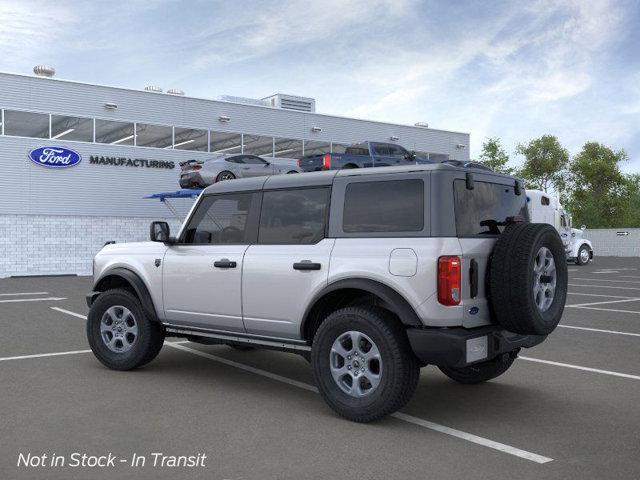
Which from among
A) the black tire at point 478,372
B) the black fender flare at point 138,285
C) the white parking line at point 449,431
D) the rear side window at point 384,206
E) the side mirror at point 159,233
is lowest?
the white parking line at point 449,431

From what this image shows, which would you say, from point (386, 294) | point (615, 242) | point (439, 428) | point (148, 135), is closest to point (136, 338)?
point (386, 294)

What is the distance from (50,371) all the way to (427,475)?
4.62 m

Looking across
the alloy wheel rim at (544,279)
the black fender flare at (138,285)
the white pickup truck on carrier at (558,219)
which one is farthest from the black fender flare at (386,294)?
the white pickup truck on carrier at (558,219)

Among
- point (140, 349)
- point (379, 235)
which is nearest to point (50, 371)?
point (140, 349)

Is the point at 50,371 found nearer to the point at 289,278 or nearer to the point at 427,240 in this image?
the point at 289,278

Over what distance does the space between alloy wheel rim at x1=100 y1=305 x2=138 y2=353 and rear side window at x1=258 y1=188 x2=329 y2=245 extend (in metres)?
2.00

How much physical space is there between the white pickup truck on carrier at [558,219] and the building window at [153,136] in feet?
51.5

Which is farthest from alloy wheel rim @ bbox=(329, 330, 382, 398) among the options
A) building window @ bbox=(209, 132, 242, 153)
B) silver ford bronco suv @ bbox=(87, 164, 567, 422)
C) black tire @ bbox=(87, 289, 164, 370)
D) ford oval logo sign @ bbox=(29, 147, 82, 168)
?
building window @ bbox=(209, 132, 242, 153)

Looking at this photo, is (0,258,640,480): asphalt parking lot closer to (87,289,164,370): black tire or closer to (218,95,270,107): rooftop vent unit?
(87,289,164,370): black tire

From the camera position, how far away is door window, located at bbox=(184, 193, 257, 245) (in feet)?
20.6

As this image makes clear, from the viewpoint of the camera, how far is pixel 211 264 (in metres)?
6.33

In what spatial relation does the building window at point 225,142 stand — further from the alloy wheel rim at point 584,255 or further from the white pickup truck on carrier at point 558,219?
the alloy wheel rim at point 584,255

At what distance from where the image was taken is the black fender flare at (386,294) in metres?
5.00

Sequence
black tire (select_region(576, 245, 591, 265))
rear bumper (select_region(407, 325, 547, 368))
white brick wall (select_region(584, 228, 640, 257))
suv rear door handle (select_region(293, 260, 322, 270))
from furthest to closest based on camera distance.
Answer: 1. white brick wall (select_region(584, 228, 640, 257))
2. black tire (select_region(576, 245, 591, 265))
3. suv rear door handle (select_region(293, 260, 322, 270))
4. rear bumper (select_region(407, 325, 547, 368))
